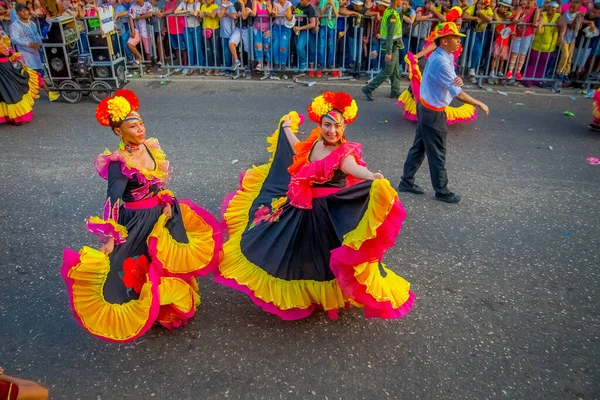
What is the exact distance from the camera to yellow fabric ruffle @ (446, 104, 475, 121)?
8.05m

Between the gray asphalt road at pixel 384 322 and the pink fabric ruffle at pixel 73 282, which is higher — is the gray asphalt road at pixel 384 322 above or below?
below

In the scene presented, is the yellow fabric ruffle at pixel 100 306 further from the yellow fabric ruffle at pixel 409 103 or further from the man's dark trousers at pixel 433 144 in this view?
the yellow fabric ruffle at pixel 409 103

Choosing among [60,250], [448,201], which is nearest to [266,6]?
[448,201]

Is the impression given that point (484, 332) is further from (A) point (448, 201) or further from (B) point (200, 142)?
(B) point (200, 142)

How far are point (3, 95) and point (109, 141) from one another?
207cm

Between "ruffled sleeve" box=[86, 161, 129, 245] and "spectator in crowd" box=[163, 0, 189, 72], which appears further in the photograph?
"spectator in crowd" box=[163, 0, 189, 72]

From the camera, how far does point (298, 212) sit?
3.86 metres

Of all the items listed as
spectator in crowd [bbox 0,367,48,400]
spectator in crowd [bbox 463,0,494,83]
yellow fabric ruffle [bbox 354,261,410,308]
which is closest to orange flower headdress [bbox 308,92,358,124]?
yellow fabric ruffle [bbox 354,261,410,308]

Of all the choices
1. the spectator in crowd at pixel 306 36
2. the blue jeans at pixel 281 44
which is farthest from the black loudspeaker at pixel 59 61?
the spectator in crowd at pixel 306 36

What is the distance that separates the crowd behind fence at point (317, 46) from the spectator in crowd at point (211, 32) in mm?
23

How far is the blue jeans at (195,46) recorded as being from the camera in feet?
37.3

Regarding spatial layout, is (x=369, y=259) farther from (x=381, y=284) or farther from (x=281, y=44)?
(x=281, y=44)

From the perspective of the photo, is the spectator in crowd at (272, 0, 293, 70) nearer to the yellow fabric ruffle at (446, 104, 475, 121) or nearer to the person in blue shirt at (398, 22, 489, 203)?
the yellow fabric ruffle at (446, 104, 475, 121)

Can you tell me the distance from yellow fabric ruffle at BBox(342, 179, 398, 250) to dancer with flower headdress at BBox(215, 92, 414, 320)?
7 centimetres
